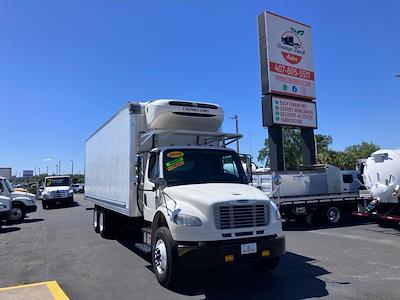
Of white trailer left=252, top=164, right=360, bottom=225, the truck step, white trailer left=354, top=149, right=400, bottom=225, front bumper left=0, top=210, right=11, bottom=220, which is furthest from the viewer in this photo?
front bumper left=0, top=210, right=11, bottom=220

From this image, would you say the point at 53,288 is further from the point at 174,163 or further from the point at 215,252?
the point at 174,163

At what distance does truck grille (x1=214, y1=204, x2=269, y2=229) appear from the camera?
6.79 metres

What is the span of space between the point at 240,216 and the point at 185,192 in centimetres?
109

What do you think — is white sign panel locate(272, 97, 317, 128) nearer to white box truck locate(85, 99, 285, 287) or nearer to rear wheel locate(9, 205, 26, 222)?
white box truck locate(85, 99, 285, 287)

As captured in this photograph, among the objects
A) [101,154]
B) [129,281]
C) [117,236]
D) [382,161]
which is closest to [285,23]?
[382,161]

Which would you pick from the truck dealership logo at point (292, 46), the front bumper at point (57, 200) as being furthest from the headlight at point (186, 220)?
the front bumper at point (57, 200)

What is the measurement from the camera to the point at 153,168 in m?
8.57

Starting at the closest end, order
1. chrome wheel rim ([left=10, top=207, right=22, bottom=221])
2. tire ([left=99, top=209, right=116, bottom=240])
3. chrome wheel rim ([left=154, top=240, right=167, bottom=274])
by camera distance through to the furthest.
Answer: chrome wheel rim ([left=154, top=240, right=167, bottom=274]) < tire ([left=99, top=209, right=116, bottom=240]) < chrome wheel rim ([left=10, top=207, right=22, bottom=221])

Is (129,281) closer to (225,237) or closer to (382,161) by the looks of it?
(225,237)

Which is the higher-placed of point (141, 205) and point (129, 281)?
point (141, 205)

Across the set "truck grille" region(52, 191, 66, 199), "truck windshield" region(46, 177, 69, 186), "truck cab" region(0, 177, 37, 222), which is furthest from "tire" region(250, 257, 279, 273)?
"truck windshield" region(46, 177, 69, 186)

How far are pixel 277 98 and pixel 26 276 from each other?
13.8 m

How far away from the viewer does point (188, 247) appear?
661 centimetres

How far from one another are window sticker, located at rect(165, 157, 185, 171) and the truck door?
26 cm
